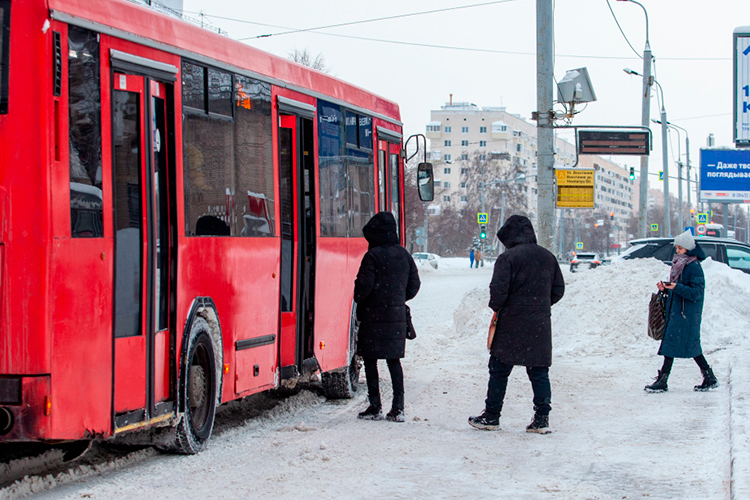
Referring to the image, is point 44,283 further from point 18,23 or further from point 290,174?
point 290,174

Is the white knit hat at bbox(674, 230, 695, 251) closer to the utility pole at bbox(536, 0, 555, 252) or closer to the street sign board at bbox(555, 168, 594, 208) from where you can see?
the utility pole at bbox(536, 0, 555, 252)

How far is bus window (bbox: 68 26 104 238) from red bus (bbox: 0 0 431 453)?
0.01 meters

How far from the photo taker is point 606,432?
8.09m

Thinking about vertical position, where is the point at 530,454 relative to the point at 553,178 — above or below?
below

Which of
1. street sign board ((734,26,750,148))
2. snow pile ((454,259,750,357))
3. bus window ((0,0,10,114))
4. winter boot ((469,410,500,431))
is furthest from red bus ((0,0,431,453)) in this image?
street sign board ((734,26,750,148))

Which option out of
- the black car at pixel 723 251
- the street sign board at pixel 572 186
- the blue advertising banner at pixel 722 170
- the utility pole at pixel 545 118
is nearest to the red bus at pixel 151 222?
A: the utility pole at pixel 545 118

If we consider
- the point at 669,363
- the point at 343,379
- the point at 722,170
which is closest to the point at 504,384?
the point at 343,379

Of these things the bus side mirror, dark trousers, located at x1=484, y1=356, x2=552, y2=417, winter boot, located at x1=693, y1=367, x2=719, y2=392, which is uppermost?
the bus side mirror

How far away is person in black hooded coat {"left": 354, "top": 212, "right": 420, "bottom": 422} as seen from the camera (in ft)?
27.7

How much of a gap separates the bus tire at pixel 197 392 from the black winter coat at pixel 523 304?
233 cm

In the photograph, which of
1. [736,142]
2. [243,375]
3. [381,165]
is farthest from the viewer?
[736,142]

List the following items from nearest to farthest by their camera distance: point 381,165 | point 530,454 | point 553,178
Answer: point 530,454
point 381,165
point 553,178

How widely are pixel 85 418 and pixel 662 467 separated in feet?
12.5

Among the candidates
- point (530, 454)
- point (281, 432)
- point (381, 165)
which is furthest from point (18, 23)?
point (381, 165)
